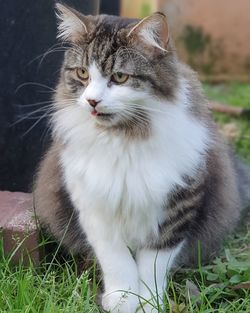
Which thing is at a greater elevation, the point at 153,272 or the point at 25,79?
the point at 25,79

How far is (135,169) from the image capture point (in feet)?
7.55

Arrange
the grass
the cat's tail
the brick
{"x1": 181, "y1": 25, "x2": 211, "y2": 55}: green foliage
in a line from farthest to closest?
{"x1": 181, "y1": 25, "x2": 211, "y2": 55}: green foliage < the cat's tail < the brick < the grass

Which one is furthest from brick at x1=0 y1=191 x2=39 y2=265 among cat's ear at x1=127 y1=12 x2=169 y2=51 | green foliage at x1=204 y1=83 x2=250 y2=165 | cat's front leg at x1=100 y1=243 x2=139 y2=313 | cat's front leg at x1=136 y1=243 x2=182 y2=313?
green foliage at x1=204 y1=83 x2=250 y2=165

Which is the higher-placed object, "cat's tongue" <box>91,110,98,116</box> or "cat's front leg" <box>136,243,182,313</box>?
"cat's tongue" <box>91,110,98,116</box>

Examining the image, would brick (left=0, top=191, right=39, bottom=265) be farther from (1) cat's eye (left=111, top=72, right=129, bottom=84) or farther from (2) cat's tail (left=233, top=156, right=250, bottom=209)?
(2) cat's tail (left=233, top=156, right=250, bottom=209)

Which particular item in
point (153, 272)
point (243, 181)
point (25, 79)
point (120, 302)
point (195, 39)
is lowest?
point (120, 302)

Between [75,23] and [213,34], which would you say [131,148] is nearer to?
[75,23]

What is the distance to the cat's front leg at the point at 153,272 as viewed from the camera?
2.33 m

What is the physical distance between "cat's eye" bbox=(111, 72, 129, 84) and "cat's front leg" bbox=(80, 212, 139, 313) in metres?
0.51

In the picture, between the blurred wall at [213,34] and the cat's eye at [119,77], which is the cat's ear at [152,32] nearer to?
the cat's eye at [119,77]

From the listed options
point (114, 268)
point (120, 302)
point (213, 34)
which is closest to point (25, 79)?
point (114, 268)

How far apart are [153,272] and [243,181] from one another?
3.09 ft

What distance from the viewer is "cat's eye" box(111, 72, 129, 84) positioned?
7.10ft

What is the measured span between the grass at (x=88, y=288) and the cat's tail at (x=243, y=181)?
1.18 ft
